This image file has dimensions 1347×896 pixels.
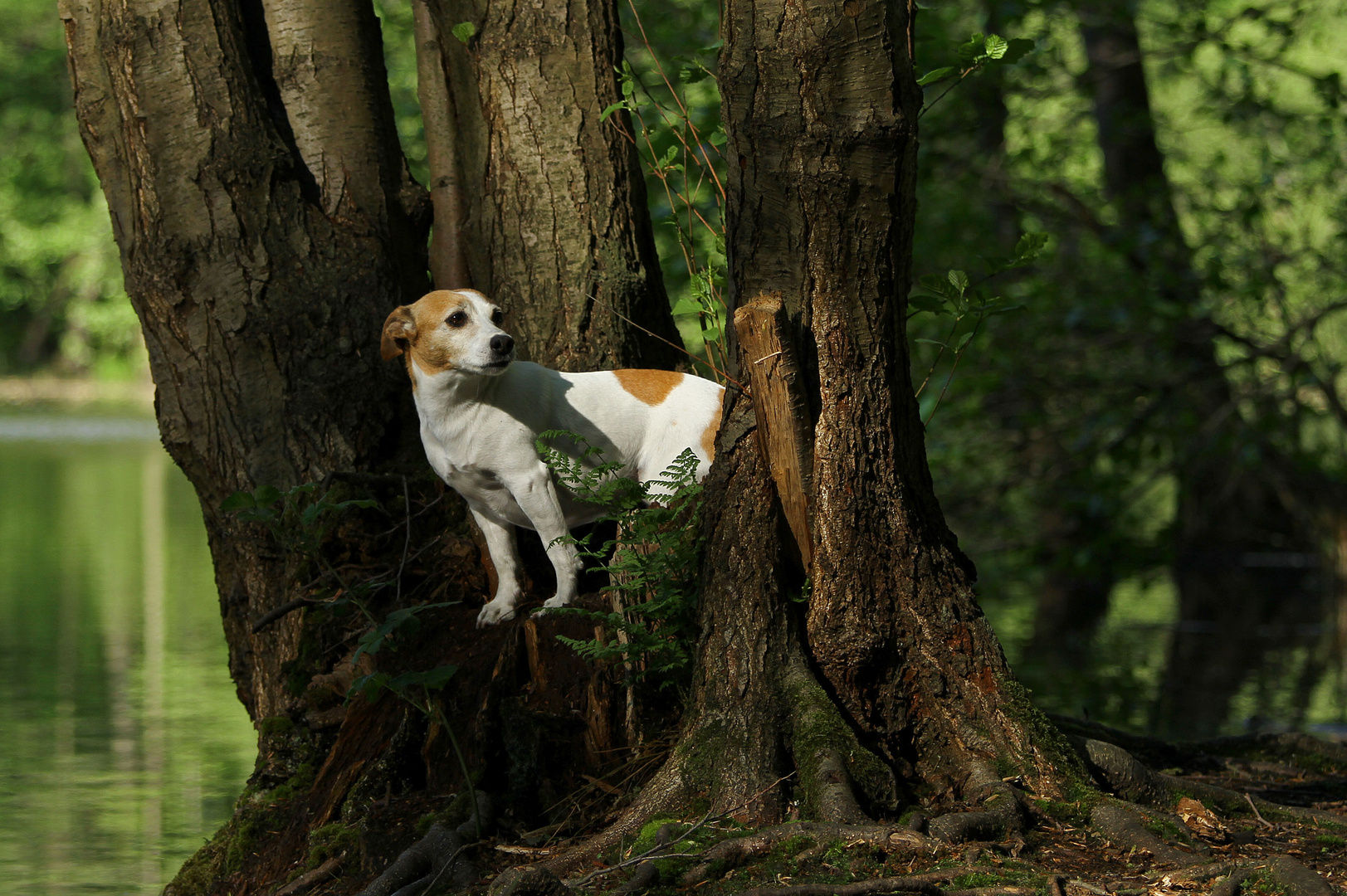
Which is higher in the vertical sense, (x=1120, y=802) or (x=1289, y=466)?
(x=1289, y=466)

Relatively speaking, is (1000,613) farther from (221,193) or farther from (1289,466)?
(221,193)

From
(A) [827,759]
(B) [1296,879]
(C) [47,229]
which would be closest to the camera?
(B) [1296,879]

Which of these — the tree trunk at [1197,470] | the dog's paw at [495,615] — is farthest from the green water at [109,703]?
the tree trunk at [1197,470]

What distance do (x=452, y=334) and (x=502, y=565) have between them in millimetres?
944

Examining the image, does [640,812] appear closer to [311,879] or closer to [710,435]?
[311,879]

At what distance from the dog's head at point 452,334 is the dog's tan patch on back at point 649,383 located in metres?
0.54

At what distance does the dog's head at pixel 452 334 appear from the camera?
15.1 ft

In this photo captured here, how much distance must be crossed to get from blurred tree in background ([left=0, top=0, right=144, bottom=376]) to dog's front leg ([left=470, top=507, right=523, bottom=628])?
48.2m

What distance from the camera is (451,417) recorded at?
15.9 feet

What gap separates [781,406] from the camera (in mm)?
4094

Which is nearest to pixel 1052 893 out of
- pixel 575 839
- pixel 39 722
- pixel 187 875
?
pixel 575 839

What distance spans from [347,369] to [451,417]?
101 centimetres

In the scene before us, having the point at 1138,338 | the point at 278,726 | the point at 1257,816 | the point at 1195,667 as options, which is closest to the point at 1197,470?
the point at 1138,338

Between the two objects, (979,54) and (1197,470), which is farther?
(1197,470)
